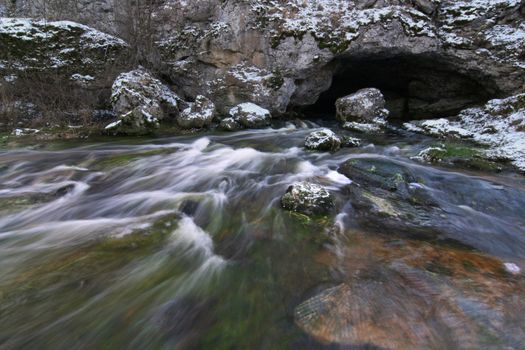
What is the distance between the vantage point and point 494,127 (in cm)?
822

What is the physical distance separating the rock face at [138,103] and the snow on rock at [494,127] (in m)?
6.90

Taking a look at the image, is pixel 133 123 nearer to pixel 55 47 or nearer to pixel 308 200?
pixel 55 47

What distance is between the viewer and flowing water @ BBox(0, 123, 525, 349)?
2346 mm

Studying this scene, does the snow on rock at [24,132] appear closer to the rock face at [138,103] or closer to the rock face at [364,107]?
the rock face at [138,103]

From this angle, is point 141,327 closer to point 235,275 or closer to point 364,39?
point 235,275

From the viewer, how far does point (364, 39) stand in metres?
9.95

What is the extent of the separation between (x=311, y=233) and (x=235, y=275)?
1073 mm

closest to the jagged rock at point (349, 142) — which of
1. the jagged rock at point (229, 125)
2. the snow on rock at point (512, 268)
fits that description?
the jagged rock at point (229, 125)

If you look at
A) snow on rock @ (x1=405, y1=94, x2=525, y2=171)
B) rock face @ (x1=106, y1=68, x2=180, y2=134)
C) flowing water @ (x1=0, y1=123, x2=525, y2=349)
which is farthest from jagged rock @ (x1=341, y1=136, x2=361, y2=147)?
rock face @ (x1=106, y1=68, x2=180, y2=134)

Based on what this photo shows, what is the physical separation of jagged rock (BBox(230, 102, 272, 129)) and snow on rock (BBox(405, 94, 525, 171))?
14.3 ft

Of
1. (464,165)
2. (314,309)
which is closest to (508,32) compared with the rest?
(464,165)

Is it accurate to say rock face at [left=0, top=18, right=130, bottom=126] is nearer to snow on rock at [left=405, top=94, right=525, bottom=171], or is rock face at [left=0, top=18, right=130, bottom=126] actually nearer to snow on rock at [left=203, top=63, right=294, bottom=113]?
snow on rock at [left=203, top=63, right=294, bottom=113]

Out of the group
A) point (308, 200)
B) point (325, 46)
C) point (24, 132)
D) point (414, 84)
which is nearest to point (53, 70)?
point (24, 132)

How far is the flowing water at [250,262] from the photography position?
92.4 inches
